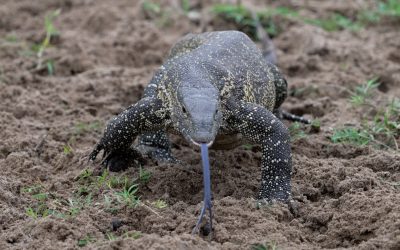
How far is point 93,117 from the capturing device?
7.49 m

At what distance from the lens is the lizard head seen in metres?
4.84

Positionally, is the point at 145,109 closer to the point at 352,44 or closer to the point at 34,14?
the point at 352,44

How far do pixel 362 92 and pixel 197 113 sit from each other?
333 centimetres

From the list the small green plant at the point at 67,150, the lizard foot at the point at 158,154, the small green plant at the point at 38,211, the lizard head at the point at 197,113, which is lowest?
the lizard foot at the point at 158,154

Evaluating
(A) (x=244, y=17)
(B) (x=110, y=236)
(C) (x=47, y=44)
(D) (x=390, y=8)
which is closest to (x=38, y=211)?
(B) (x=110, y=236)

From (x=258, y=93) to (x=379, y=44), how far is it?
3880 millimetres

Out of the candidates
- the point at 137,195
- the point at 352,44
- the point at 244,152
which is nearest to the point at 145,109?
the point at 137,195

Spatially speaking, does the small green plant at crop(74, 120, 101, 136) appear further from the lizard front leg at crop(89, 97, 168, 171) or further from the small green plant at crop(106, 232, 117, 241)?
the small green plant at crop(106, 232, 117, 241)

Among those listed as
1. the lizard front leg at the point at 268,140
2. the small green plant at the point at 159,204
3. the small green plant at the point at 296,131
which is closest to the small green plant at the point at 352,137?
the small green plant at the point at 296,131

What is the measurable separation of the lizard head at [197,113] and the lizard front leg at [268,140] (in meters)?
0.35

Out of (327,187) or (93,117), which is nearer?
(327,187)

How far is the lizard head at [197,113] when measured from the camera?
Result: 484 cm

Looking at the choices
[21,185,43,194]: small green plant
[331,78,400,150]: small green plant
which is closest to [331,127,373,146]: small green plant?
[331,78,400,150]: small green plant

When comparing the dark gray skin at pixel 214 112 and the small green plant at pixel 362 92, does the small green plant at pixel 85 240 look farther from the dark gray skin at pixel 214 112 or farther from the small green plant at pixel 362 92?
the small green plant at pixel 362 92
